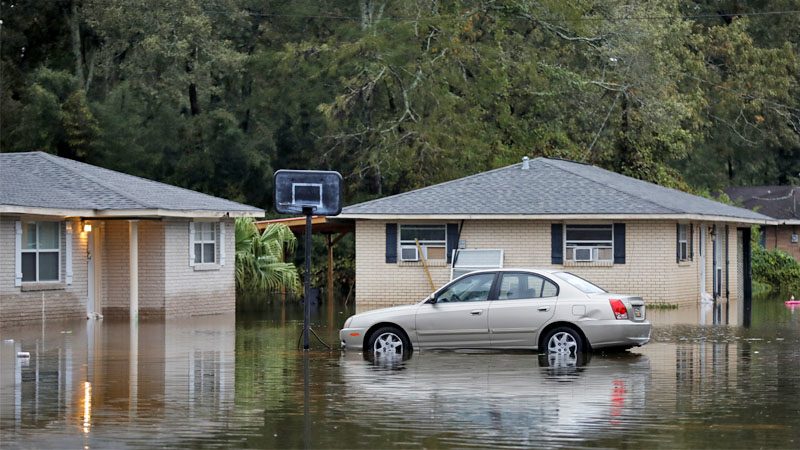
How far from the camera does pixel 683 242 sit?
4012 centimetres

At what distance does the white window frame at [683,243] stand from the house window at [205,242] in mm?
12444

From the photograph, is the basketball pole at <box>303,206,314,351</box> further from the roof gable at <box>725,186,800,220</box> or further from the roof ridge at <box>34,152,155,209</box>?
the roof gable at <box>725,186,800,220</box>

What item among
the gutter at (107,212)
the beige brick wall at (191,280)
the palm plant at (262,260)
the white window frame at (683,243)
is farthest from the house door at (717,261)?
the gutter at (107,212)

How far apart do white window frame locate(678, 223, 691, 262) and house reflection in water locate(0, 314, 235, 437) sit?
47.1 ft

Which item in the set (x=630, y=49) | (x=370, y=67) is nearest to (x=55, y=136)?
(x=370, y=67)

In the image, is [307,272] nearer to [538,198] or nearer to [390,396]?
[390,396]

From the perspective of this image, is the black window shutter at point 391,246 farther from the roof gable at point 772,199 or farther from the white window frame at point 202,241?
the roof gable at point 772,199

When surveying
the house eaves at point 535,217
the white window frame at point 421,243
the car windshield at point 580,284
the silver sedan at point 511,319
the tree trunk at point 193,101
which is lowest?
the silver sedan at point 511,319

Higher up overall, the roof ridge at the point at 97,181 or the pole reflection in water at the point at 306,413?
the roof ridge at the point at 97,181

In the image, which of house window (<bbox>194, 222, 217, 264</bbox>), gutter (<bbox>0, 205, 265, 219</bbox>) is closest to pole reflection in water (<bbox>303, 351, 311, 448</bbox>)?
gutter (<bbox>0, 205, 265, 219</bbox>)

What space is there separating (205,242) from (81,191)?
150 inches

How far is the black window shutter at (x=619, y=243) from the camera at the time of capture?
38625 millimetres

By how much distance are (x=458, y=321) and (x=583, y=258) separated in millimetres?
17672

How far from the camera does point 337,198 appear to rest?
22.6m
